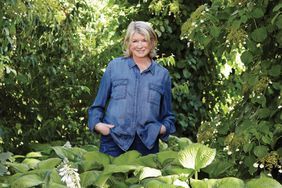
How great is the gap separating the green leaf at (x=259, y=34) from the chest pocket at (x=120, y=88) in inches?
31.2

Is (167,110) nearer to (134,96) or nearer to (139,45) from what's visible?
(134,96)

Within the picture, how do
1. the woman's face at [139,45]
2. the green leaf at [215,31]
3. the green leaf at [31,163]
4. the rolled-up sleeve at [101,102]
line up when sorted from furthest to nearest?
the green leaf at [31,163] → the rolled-up sleeve at [101,102] → the woman's face at [139,45] → the green leaf at [215,31]

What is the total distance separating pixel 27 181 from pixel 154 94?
90cm

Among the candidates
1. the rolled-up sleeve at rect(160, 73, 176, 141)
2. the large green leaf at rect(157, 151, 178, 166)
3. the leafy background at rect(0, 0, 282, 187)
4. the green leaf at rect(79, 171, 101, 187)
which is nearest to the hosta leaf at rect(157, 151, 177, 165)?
the large green leaf at rect(157, 151, 178, 166)

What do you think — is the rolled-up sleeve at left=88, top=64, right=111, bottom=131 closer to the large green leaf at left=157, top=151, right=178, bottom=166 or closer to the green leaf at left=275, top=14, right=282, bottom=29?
the large green leaf at left=157, top=151, right=178, bottom=166

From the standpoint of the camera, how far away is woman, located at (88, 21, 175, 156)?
12.6 ft

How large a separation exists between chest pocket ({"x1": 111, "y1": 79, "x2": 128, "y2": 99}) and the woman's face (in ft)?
0.58

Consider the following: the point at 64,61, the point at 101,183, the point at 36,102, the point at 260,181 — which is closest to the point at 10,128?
the point at 36,102

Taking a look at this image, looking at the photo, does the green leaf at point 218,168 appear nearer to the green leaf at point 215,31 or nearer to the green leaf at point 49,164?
the green leaf at point 215,31

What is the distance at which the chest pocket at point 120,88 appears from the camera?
3838 millimetres

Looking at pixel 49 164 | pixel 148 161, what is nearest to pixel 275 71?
pixel 148 161

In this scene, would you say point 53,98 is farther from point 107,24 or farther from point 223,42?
point 223,42

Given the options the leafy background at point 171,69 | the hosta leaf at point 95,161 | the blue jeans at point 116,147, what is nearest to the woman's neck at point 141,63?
the leafy background at point 171,69

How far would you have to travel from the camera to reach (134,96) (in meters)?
3.83
